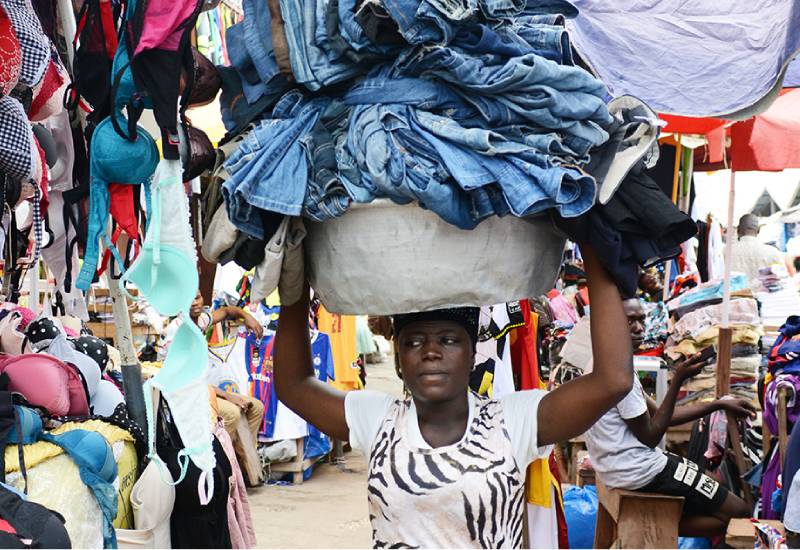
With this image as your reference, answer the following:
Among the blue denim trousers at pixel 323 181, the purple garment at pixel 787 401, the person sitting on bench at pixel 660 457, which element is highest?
the blue denim trousers at pixel 323 181

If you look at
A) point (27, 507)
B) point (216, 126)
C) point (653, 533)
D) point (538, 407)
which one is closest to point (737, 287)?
point (653, 533)

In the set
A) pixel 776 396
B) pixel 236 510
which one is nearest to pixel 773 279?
pixel 776 396

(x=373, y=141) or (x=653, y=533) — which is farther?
(x=653, y=533)

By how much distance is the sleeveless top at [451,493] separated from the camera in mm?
2104

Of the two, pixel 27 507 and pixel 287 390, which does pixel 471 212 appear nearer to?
pixel 287 390

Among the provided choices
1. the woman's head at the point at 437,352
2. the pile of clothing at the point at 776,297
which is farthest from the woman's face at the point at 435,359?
the pile of clothing at the point at 776,297

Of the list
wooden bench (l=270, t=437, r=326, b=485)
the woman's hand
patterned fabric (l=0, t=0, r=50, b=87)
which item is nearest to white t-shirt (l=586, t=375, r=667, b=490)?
patterned fabric (l=0, t=0, r=50, b=87)

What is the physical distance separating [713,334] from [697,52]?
334 centimetres

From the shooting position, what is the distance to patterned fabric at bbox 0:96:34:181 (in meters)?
2.05

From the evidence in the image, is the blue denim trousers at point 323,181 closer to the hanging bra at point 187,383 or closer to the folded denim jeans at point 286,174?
the folded denim jeans at point 286,174

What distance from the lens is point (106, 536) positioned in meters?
2.55

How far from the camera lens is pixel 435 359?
7.23 ft

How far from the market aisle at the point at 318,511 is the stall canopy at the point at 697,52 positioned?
4.38 metres

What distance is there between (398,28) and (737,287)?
4.76 meters
